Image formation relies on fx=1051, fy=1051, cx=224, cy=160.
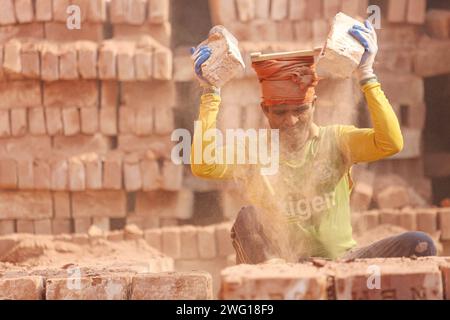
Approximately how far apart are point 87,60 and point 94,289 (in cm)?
419

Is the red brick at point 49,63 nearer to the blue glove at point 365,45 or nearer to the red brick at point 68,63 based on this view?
the red brick at point 68,63

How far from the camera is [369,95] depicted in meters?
5.50

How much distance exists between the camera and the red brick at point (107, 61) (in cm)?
912

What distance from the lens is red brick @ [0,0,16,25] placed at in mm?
9227

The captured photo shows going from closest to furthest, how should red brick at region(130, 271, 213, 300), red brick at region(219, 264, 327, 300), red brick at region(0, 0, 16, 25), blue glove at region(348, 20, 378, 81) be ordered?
1. red brick at region(219, 264, 327, 300)
2. red brick at region(130, 271, 213, 300)
3. blue glove at region(348, 20, 378, 81)
4. red brick at region(0, 0, 16, 25)

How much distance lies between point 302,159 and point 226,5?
3561 millimetres

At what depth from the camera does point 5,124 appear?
9375 mm

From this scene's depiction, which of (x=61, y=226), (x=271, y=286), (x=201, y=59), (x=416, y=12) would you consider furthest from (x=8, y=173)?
(x=271, y=286)

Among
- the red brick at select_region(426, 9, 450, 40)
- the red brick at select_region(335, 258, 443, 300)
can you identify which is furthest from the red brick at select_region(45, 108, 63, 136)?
the red brick at select_region(335, 258, 443, 300)

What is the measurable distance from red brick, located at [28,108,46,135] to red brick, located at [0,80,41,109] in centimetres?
5

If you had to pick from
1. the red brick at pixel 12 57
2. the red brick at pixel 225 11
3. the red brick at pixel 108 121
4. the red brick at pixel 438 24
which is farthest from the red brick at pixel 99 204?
the red brick at pixel 438 24

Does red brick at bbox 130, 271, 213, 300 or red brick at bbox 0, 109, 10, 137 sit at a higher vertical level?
→ red brick at bbox 0, 109, 10, 137

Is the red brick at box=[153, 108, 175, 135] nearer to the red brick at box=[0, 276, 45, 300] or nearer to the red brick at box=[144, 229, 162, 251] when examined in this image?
the red brick at box=[144, 229, 162, 251]
